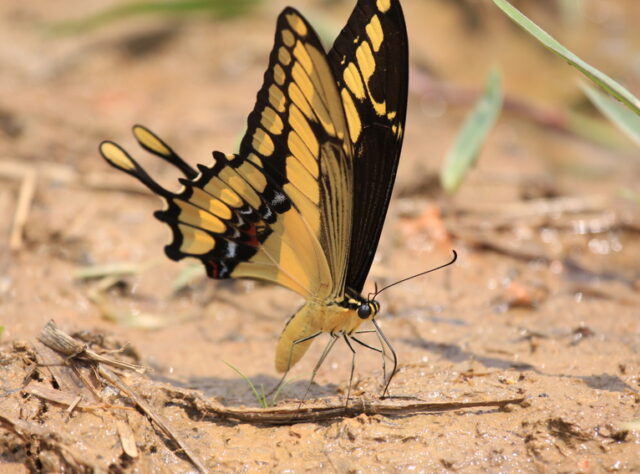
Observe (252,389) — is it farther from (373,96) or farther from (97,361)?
(373,96)

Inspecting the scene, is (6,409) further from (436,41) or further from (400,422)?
(436,41)

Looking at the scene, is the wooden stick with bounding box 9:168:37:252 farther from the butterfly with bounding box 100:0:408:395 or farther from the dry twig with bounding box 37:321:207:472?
the dry twig with bounding box 37:321:207:472

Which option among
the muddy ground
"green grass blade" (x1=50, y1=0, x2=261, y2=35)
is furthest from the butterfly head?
"green grass blade" (x1=50, y1=0, x2=261, y2=35)

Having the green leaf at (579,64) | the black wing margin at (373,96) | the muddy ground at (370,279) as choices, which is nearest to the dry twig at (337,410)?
the muddy ground at (370,279)

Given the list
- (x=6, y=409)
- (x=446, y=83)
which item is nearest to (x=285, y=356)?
(x=6, y=409)

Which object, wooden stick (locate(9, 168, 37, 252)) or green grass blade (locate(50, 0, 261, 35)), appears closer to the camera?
wooden stick (locate(9, 168, 37, 252))

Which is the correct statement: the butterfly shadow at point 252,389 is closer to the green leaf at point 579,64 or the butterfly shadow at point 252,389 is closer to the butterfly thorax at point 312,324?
the butterfly thorax at point 312,324
